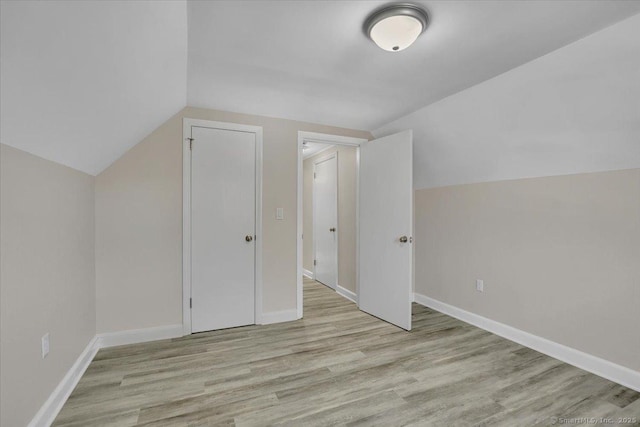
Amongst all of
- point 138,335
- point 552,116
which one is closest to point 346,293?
point 138,335

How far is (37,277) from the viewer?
1596 millimetres

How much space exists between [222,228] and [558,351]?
125 inches

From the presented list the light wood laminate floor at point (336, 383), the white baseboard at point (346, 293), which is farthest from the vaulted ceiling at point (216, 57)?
the white baseboard at point (346, 293)

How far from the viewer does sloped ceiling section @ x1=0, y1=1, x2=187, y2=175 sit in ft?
3.23

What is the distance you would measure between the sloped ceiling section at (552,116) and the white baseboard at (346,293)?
2.06 meters

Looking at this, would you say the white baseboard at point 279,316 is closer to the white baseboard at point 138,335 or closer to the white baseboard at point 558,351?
the white baseboard at point 138,335

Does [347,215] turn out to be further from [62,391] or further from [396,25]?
Answer: [62,391]

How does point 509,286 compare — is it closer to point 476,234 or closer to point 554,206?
point 476,234

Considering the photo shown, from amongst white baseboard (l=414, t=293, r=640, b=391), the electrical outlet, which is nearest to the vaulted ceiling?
the electrical outlet

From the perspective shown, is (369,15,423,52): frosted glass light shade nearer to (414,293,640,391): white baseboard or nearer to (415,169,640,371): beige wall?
(415,169,640,371): beige wall

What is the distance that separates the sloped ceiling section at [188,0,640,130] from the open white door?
24.1 inches

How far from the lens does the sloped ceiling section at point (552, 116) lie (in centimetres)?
173

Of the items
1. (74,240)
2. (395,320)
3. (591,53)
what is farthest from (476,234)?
(74,240)

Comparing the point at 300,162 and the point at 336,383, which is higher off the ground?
the point at 300,162
